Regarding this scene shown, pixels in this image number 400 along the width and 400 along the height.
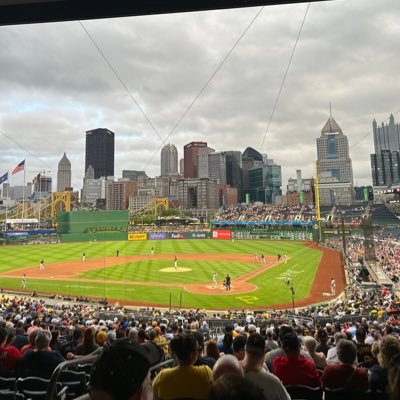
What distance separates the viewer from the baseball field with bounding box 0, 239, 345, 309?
2520 cm

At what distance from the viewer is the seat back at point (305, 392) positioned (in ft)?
12.9

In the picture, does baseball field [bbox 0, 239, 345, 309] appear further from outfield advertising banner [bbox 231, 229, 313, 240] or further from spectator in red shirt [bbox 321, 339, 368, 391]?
spectator in red shirt [bbox 321, 339, 368, 391]

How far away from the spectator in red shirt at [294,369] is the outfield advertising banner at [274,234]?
213 feet

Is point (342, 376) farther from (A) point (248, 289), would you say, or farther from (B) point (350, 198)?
(B) point (350, 198)

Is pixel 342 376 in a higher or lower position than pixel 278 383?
lower

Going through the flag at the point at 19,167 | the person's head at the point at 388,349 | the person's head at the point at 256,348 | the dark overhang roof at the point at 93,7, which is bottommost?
the person's head at the point at 388,349

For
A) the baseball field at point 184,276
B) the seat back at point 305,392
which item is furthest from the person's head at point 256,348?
the baseball field at point 184,276

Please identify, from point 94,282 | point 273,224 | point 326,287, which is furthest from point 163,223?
point 326,287

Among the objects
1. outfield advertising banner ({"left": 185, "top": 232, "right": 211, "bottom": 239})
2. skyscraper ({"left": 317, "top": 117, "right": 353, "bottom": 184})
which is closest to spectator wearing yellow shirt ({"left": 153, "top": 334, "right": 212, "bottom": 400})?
outfield advertising banner ({"left": 185, "top": 232, "right": 211, "bottom": 239})

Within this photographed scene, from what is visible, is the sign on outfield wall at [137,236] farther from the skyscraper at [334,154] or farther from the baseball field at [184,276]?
the skyscraper at [334,154]

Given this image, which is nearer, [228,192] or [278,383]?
[278,383]

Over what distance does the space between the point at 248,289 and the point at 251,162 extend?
120m

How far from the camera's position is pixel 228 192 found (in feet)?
637

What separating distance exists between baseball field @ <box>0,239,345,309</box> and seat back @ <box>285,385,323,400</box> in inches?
758
